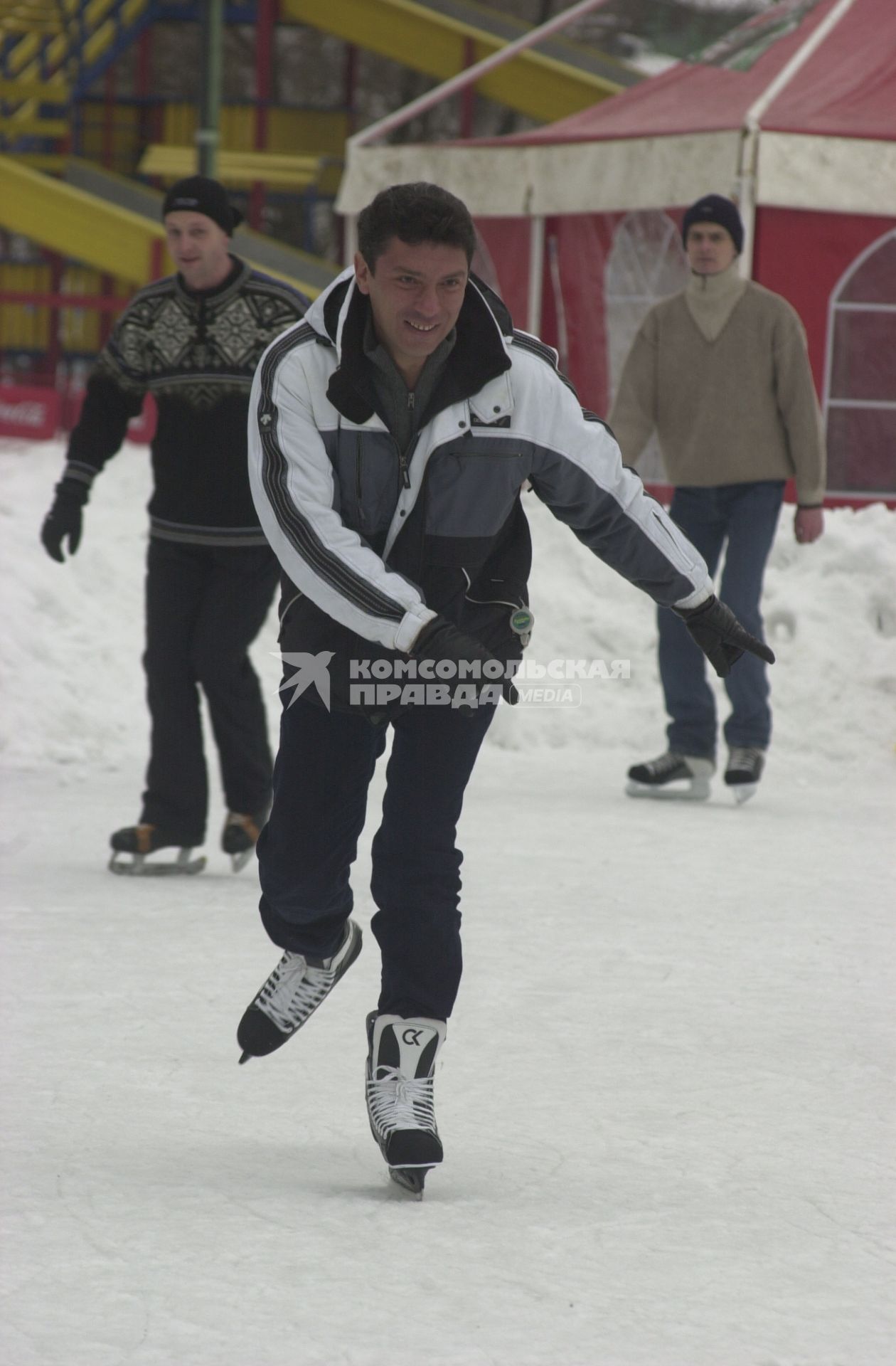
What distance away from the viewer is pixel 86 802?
260 inches

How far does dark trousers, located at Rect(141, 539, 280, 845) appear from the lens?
527 cm

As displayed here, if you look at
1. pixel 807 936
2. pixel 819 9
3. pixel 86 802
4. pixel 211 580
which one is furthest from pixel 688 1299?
pixel 819 9

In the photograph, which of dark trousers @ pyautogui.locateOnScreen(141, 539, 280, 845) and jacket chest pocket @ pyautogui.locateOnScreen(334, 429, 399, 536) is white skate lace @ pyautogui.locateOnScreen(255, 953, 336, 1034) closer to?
jacket chest pocket @ pyautogui.locateOnScreen(334, 429, 399, 536)

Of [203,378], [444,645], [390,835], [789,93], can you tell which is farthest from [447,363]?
[789,93]

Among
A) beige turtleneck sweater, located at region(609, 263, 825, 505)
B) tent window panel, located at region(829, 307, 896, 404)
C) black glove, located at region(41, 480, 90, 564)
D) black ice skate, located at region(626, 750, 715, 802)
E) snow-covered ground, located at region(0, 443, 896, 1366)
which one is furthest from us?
tent window panel, located at region(829, 307, 896, 404)

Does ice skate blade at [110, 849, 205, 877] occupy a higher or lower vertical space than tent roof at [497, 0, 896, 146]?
lower

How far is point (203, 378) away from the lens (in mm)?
5191

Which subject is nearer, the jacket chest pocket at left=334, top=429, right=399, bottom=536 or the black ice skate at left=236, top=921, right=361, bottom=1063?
the jacket chest pocket at left=334, top=429, right=399, bottom=536

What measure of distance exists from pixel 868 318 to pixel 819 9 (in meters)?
2.49

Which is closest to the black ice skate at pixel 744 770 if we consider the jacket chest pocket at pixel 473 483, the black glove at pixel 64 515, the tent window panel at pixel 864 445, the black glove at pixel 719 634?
the black glove at pixel 64 515

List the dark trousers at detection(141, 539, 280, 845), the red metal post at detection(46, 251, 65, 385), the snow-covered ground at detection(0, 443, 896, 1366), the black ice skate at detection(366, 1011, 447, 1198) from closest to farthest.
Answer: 1. the snow-covered ground at detection(0, 443, 896, 1366)
2. the black ice skate at detection(366, 1011, 447, 1198)
3. the dark trousers at detection(141, 539, 280, 845)
4. the red metal post at detection(46, 251, 65, 385)

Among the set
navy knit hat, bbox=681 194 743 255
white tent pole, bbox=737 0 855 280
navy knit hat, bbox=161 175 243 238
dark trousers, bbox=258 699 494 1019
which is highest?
white tent pole, bbox=737 0 855 280

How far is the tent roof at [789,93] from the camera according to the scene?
39.4 feet

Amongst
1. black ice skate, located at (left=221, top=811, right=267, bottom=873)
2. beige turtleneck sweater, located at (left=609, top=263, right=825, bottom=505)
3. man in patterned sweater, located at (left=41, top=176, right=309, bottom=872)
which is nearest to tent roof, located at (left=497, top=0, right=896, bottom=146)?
beige turtleneck sweater, located at (left=609, top=263, right=825, bottom=505)
